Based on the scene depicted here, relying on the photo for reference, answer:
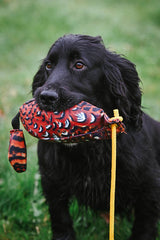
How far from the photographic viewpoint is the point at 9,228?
290 centimetres

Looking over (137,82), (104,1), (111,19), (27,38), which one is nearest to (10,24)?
(27,38)

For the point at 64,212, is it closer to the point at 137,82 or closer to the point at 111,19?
the point at 137,82

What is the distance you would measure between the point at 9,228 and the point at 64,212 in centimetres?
59

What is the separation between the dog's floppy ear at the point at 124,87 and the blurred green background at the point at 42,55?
1032 mm

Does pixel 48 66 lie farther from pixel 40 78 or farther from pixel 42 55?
pixel 42 55

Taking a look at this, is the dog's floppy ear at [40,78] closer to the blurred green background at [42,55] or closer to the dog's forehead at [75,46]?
the dog's forehead at [75,46]

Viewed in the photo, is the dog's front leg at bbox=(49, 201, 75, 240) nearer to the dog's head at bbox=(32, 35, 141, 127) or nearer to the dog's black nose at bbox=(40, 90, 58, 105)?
the dog's head at bbox=(32, 35, 141, 127)

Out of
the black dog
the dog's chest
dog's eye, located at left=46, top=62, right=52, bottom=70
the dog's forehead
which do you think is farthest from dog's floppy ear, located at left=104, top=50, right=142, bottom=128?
dog's eye, located at left=46, top=62, right=52, bottom=70

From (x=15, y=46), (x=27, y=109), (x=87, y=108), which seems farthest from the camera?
(x=15, y=46)

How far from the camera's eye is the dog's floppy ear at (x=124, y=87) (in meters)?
2.53

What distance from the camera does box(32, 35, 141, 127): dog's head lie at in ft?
7.86

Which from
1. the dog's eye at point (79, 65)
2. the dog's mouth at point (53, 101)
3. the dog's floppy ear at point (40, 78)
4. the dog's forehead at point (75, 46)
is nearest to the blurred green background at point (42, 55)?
the dog's floppy ear at point (40, 78)

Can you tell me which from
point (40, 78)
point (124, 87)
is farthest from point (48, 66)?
point (124, 87)

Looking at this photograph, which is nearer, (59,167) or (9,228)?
(59,167)
